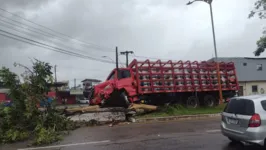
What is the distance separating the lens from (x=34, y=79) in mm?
11469

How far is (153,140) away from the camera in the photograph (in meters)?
8.86

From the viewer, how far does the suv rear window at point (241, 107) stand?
6.77m

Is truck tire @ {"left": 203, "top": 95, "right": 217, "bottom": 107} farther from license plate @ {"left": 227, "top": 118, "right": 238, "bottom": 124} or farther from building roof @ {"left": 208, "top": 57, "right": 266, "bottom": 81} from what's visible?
building roof @ {"left": 208, "top": 57, "right": 266, "bottom": 81}

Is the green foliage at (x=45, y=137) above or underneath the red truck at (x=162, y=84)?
underneath

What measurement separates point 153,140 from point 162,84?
7.24 m

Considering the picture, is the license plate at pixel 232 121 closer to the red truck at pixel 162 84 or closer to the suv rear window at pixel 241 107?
the suv rear window at pixel 241 107

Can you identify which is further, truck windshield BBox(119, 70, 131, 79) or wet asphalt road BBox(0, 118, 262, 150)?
truck windshield BBox(119, 70, 131, 79)

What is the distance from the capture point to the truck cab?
15.1 m

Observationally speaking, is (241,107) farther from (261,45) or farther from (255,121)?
(261,45)

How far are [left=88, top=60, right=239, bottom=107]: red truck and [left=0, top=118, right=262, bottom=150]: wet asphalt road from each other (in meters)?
4.15

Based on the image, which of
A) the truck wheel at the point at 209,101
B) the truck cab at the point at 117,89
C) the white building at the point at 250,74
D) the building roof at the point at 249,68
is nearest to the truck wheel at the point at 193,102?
the truck wheel at the point at 209,101

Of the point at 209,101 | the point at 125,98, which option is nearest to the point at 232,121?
the point at 125,98

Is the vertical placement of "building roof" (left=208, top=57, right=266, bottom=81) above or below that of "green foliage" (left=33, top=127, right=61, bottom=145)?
above

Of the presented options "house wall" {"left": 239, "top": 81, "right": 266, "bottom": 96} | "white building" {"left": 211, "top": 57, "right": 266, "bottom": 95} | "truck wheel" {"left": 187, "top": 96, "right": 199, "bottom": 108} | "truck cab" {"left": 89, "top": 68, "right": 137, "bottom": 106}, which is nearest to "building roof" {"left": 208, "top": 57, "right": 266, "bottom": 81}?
"white building" {"left": 211, "top": 57, "right": 266, "bottom": 95}
